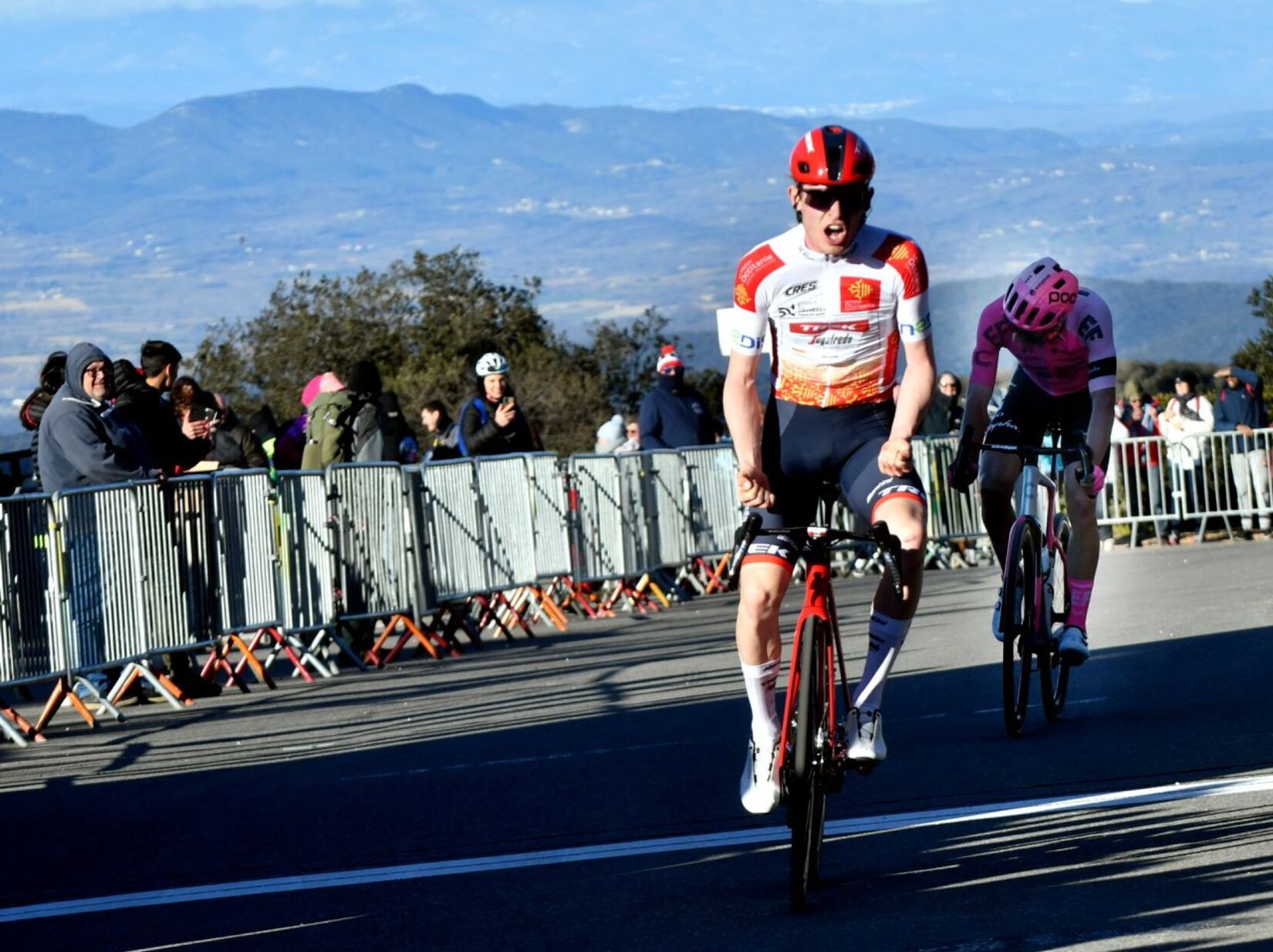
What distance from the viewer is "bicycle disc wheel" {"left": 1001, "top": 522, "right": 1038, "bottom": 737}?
10.3 meters

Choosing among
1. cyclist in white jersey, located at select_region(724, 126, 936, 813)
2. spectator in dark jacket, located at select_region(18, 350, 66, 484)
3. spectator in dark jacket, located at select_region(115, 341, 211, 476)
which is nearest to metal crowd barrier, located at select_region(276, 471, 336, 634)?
spectator in dark jacket, located at select_region(115, 341, 211, 476)

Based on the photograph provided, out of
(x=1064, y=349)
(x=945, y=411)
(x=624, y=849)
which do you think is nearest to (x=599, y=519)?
(x=945, y=411)

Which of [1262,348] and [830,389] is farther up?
[1262,348]

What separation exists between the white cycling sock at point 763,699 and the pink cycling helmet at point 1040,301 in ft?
11.7

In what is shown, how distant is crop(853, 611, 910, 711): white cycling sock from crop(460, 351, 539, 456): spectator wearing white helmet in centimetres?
1255

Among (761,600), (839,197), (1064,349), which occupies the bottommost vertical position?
(761,600)

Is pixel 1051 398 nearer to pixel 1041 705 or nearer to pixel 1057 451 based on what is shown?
pixel 1057 451

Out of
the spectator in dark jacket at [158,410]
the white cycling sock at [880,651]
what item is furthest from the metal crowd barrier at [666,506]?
the white cycling sock at [880,651]

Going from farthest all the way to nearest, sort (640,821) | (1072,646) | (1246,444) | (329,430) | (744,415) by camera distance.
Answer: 1. (1246,444)
2. (329,430)
3. (1072,646)
4. (640,821)
5. (744,415)

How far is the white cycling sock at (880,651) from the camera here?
25.1ft

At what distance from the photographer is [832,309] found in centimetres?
779

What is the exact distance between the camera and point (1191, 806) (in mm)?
7922

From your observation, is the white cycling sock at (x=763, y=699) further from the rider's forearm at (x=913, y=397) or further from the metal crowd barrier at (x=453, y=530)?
the metal crowd barrier at (x=453, y=530)

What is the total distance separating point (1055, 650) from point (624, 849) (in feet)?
10.6
